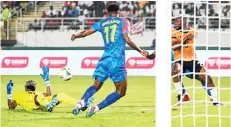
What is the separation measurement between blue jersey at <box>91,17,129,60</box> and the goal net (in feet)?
2.49

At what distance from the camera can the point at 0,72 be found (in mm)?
17484

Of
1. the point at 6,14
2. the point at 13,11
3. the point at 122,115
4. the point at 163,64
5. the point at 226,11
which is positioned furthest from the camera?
the point at 13,11

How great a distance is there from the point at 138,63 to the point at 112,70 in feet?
23.5

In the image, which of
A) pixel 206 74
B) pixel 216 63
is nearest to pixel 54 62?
pixel 216 63

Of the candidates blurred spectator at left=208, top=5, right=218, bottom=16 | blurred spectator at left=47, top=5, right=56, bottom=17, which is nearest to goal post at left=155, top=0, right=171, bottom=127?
blurred spectator at left=208, top=5, right=218, bottom=16

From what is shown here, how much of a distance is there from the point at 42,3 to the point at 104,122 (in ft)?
51.2

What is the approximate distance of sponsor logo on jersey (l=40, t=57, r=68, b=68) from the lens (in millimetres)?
17625

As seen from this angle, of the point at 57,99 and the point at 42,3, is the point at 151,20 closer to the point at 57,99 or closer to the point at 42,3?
the point at 42,3

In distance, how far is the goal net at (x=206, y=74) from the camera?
7105mm

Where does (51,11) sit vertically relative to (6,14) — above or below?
above

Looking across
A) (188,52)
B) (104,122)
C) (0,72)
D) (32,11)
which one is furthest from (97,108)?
(32,11)

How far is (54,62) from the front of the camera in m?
17.8

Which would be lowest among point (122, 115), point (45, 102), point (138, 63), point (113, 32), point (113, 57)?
point (122, 115)

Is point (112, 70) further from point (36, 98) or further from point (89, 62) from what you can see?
point (89, 62)
